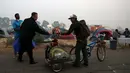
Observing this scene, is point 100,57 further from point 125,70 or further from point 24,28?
point 24,28

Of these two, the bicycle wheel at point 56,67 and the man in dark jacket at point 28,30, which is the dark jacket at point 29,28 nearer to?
the man in dark jacket at point 28,30

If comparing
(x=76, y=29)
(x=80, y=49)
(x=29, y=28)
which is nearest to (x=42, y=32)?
(x=29, y=28)

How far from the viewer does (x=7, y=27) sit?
21078 mm

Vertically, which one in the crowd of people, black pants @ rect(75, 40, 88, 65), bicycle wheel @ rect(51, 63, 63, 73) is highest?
the crowd of people

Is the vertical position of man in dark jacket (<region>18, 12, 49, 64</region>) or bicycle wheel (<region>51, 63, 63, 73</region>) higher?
man in dark jacket (<region>18, 12, 49, 64</region>)

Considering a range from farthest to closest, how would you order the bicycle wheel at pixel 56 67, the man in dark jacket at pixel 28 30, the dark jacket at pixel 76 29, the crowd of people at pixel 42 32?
1. the man in dark jacket at pixel 28 30
2. the crowd of people at pixel 42 32
3. the dark jacket at pixel 76 29
4. the bicycle wheel at pixel 56 67

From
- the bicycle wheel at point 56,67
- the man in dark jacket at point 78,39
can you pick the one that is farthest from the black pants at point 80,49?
the bicycle wheel at point 56,67

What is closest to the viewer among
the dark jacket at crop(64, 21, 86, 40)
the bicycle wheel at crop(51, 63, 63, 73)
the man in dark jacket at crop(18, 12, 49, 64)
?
the bicycle wheel at crop(51, 63, 63, 73)

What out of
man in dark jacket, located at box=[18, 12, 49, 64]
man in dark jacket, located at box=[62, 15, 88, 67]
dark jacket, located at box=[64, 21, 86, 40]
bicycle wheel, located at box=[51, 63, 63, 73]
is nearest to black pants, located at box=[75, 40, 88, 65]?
man in dark jacket, located at box=[62, 15, 88, 67]

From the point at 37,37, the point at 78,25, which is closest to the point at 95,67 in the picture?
the point at 78,25

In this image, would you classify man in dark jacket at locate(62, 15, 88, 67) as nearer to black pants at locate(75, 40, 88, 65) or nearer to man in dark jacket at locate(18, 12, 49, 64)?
black pants at locate(75, 40, 88, 65)

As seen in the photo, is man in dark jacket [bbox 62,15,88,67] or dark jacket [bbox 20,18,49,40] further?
dark jacket [bbox 20,18,49,40]

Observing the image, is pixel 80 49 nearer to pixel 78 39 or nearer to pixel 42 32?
pixel 78 39

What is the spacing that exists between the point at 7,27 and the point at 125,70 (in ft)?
49.8
